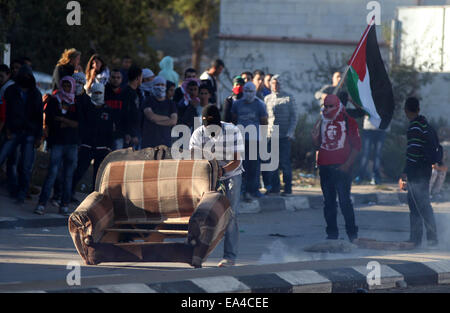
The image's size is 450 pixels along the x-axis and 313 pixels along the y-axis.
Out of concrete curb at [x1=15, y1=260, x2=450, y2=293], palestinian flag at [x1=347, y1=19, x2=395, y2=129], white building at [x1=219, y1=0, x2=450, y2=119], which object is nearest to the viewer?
concrete curb at [x1=15, y1=260, x2=450, y2=293]

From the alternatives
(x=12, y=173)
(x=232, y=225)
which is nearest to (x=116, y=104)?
(x=12, y=173)

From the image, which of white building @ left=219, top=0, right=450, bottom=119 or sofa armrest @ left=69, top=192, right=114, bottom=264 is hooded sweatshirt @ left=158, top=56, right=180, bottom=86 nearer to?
sofa armrest @ left=69, top=192, right=114, bottom=264

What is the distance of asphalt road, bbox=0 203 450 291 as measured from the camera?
334 inches

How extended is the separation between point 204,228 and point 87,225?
1185mm

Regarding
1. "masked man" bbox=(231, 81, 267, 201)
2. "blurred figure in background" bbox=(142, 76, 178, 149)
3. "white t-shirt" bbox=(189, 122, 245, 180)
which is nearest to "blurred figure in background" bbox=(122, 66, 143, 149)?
"blurred figure in background" bbox=(142, 76, 178, 149)

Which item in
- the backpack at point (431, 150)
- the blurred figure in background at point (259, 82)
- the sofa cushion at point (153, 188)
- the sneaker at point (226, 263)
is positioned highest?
the blurred figure in background at point (259, 82)

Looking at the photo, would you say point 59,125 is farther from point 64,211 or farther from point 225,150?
point 225,150

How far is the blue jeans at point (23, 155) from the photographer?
13117 mm

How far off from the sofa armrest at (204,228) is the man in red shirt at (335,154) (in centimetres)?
293

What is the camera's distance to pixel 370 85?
12758 millimetres

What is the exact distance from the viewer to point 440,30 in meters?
24.0

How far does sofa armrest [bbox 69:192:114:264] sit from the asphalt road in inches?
8.7

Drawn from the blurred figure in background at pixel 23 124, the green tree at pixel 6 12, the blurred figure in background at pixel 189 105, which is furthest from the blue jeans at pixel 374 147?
the blurred figure in background at pixel 23 124

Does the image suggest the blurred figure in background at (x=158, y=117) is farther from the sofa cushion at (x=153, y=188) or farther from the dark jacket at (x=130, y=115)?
the sofa cushion at (x=153, y=188)
